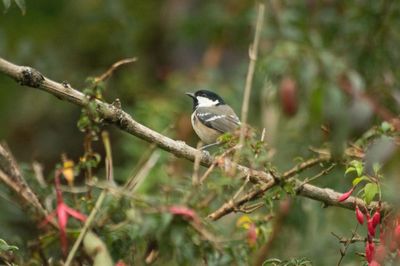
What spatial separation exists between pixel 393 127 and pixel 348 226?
208 cm

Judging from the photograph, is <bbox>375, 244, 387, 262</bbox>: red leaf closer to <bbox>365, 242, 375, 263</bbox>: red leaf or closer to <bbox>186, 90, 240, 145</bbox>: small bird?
<bbox>365, 242, 375, 263</bbox>: red leaf

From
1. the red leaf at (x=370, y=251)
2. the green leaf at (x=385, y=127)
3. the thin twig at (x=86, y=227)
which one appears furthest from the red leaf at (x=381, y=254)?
the thin twig at (x=86, y=227)

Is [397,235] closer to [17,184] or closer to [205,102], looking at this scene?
[17,184]

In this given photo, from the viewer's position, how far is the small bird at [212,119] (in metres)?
5.56

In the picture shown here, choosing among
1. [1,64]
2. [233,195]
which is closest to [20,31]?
[1,64]

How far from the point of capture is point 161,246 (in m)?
2.85

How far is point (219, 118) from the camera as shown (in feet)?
18.4

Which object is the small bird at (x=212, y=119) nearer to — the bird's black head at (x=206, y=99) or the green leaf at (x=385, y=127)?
the bird's black head at (x=206, y=99)

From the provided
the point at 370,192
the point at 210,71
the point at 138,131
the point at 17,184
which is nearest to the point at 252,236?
the point at 370,192

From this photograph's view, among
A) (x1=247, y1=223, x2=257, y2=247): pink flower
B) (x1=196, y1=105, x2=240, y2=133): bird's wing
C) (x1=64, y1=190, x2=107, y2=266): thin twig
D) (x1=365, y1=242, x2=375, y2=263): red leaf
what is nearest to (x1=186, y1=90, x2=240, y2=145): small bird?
(x1=196, y1=105, x2=240, y2=133): bird's wing

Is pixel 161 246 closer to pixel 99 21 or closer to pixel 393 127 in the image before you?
pixel 393 127

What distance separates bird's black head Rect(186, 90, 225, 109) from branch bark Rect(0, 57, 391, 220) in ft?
6.96

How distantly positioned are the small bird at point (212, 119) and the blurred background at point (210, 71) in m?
0.22

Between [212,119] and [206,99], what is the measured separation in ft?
1.63
